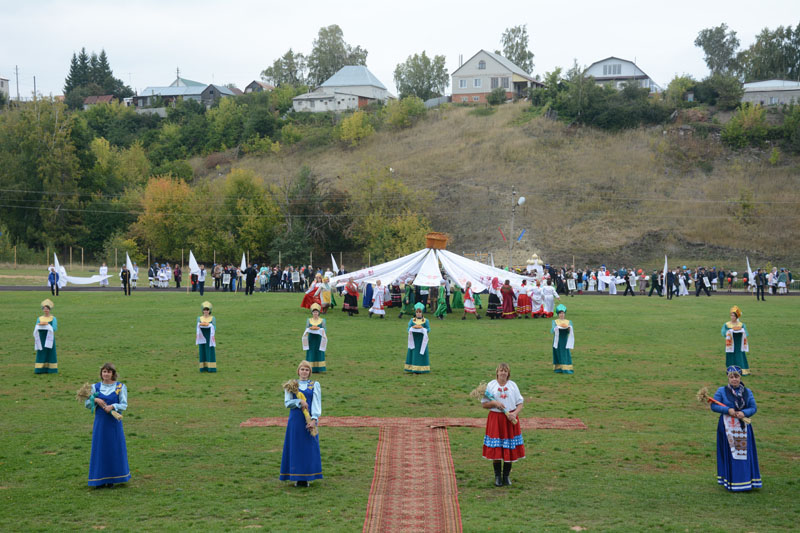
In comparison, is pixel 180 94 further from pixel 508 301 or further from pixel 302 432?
pixel 302 432

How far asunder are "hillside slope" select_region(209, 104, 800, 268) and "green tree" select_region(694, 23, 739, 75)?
3889 cm

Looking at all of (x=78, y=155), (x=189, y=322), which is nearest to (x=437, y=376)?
(x=189, y=322)

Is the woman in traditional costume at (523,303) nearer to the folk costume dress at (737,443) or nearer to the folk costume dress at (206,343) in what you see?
the folk costume dress at (206,343)

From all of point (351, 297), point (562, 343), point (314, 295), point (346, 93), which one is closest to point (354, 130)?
point (346, 93)

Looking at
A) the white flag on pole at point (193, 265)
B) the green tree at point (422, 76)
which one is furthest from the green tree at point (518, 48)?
the white flag on pole at point (193, 265)

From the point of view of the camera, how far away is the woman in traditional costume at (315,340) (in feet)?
56.9

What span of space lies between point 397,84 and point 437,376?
342ft

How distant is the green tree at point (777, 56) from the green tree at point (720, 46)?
272 inches

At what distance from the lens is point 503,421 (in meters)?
9.48

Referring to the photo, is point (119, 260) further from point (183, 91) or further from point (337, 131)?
point (183, 91)

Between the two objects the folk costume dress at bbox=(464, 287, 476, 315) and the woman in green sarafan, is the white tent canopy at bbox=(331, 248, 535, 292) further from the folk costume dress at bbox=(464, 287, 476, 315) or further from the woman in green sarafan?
the folk costume dress at bbox=(464, 287, 476, 315)

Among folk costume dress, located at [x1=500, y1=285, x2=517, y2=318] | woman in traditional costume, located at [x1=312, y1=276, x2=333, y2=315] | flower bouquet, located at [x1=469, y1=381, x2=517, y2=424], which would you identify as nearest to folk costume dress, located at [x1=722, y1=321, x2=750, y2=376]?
flower bouquet, located at [x1=469, y1=381, x2=517, y2=424]

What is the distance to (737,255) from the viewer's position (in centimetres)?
6122

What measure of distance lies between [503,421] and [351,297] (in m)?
23.4
